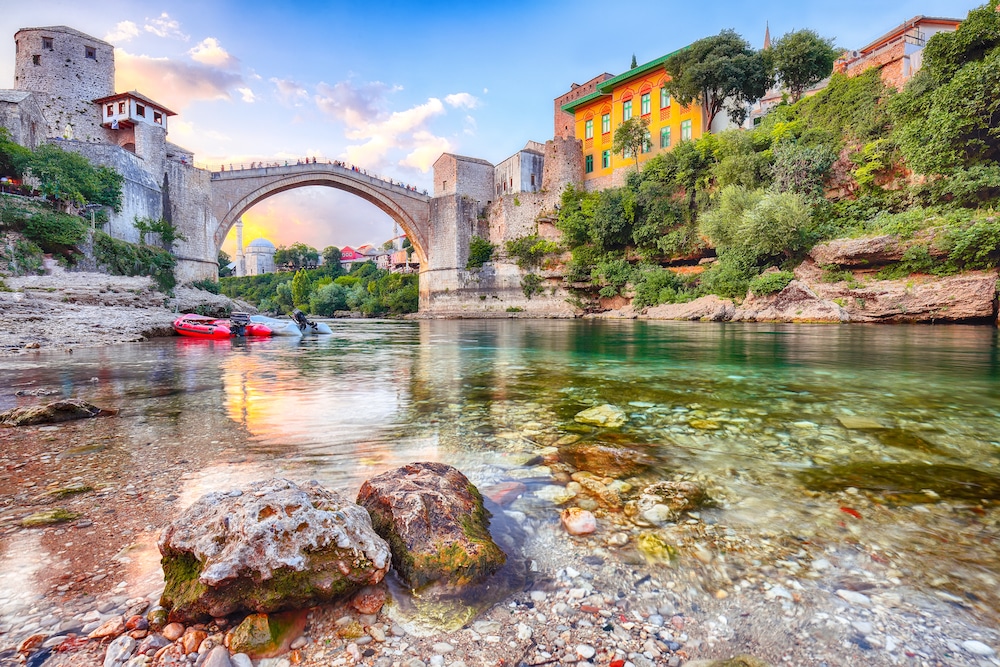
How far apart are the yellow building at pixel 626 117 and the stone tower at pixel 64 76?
3224 centimetres

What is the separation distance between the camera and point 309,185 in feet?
116

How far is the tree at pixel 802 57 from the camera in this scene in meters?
24.3

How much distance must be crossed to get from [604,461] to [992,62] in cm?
2000

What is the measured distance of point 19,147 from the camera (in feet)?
66.2

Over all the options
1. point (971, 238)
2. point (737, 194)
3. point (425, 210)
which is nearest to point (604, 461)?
point (971, 238)

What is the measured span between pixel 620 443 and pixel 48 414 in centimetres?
417

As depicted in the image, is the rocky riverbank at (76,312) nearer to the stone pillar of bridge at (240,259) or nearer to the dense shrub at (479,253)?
the dense shrub at (479,253)

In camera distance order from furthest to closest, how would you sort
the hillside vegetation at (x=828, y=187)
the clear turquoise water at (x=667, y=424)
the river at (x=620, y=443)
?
1. the hillside vegetation at (x=828, y=187)
2. the clear turquoise water at (x=667, y=424)
3. the river at (x=620, y=443)

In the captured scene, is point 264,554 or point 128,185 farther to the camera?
point 128,185

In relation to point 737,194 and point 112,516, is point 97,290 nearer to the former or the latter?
point 112,516

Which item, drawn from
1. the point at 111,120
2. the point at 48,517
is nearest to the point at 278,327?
the point at 48,517

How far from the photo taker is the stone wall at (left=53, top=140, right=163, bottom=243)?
23094 mm

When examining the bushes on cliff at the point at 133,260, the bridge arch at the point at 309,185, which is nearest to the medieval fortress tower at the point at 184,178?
the bridge arch at the point at 309,185

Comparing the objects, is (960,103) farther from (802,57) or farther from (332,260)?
(332,260)
